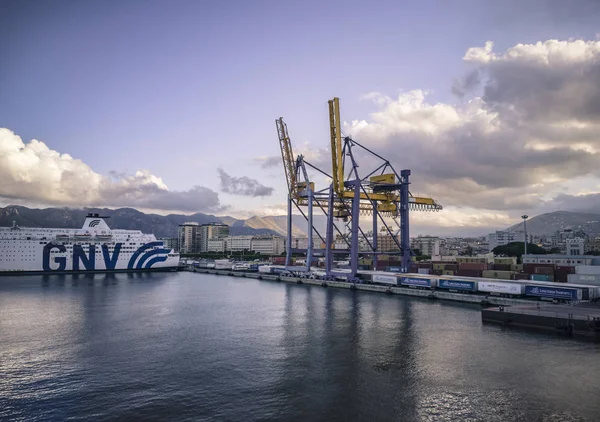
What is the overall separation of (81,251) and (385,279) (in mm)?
52907

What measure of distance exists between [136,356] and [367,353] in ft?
36.5

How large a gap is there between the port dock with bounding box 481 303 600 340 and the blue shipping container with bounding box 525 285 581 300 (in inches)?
98.3

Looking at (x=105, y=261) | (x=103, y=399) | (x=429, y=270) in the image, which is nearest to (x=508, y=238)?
(x=429, y=270)

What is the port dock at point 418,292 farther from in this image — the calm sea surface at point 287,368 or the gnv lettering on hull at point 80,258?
the gnv lettering on hull at point 80,258

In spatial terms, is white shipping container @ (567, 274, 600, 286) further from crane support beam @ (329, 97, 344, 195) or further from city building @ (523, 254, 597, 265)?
crane support beam @ (329, 97, 344, 195)

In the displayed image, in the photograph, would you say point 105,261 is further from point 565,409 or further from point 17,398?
point 565,409

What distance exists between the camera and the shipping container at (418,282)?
143 feet

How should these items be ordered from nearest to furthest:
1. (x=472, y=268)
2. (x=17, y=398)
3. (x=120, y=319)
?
(x=17, y=398), (x=120, y=319), (x=472, y=268)

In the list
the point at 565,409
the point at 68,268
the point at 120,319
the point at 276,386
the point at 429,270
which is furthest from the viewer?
the point at 68,268

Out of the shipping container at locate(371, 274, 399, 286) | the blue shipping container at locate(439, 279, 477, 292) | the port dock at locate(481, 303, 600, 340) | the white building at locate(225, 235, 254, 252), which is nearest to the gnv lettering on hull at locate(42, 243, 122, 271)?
the shipping container at locate(371, 274, 399, 286)

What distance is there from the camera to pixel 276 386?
15672 millimetres

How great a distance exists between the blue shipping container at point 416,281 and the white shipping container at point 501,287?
606cm

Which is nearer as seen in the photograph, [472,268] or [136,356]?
[136,356]

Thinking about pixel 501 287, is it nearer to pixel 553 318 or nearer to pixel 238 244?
pixel 553 318
